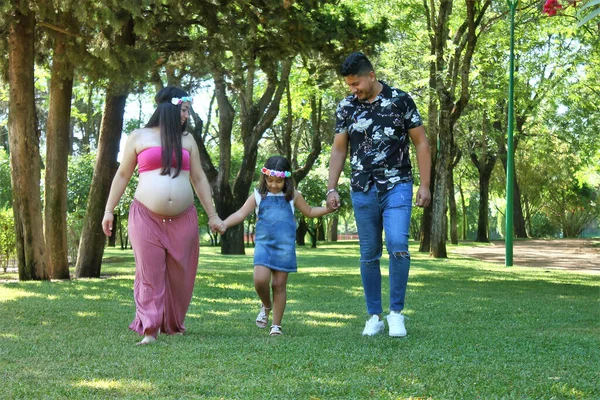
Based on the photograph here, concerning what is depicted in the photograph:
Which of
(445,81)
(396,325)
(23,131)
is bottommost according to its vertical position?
(396,325)

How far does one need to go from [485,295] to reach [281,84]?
13528 millimetres

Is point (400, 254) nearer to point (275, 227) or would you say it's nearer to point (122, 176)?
point (275, 227)

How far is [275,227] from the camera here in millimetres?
7250

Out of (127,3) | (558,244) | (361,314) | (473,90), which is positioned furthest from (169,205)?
(558,244)

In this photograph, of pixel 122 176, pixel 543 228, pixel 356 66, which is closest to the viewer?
pixel 356 66

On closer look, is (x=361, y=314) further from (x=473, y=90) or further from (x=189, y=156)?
(x=473, y=90)

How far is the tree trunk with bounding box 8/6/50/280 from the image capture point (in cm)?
1420

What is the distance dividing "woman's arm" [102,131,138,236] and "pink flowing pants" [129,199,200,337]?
17 centimetres

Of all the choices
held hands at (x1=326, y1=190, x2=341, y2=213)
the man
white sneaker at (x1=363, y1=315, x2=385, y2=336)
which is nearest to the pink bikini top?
held hands at (x1=326, y1=190, x2=341, y2=213)

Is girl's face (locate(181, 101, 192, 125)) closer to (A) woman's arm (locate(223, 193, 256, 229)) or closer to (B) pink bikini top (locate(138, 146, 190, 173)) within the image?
(B) pink bikini top (locate(138, 146, 190, 173))

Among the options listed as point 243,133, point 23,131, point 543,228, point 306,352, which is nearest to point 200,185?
point 306,352

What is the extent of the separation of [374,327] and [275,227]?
1.19 m

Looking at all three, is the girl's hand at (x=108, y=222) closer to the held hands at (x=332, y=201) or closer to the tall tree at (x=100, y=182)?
the held hands at (x=332, y=201)

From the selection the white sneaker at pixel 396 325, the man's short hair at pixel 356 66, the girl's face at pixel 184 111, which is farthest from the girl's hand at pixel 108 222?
the white sneaker at pixel 396 325
